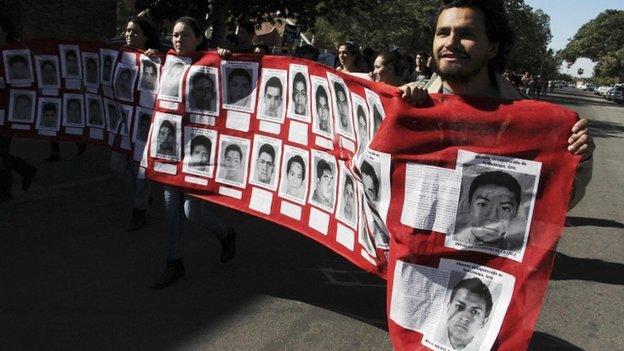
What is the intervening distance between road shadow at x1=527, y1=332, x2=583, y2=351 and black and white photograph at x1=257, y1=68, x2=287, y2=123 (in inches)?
83.5

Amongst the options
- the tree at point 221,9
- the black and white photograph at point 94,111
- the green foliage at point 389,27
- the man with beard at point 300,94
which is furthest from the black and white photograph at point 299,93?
the green foliage at point 389,27

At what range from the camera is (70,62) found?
223 inches

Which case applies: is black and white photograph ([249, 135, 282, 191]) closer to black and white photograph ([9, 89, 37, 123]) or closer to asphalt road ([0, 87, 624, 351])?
asphalt road ([0, 87, 624, 351])

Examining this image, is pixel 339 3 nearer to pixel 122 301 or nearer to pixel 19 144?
pixel 19 144

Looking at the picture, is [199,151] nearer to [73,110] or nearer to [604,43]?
[73,110]

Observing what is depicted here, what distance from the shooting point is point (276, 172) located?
3920mm

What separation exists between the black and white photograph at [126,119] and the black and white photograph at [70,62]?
2.52 ft

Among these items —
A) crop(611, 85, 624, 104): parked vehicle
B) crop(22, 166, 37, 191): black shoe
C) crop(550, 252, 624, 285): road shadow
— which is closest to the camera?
crop(550, 252, 624, 285): road shadow

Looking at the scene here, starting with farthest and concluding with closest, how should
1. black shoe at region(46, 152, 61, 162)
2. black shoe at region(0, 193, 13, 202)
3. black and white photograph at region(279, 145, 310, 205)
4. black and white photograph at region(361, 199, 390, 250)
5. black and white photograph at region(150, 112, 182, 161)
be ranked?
black shoe at region(46, 152, 61, 162)
black shoe at region(0, 193, 13, 202)
black and white photograph at region(150, 112, 182, 161)
black and white photograph at region(279, 145, 310, 205)
black and white photograph at region(361, 199, 390, 250)

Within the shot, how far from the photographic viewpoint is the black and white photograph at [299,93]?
3723 millimetres

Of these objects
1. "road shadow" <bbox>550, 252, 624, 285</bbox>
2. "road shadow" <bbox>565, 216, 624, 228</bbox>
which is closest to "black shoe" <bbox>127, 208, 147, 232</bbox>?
"road shadow" <bbox>550, 252, 624, 285</bbox>

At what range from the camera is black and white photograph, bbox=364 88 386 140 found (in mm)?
2785

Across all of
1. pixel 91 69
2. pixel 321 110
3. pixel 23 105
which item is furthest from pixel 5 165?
pixel 321 110

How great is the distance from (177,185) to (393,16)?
4388 cm
